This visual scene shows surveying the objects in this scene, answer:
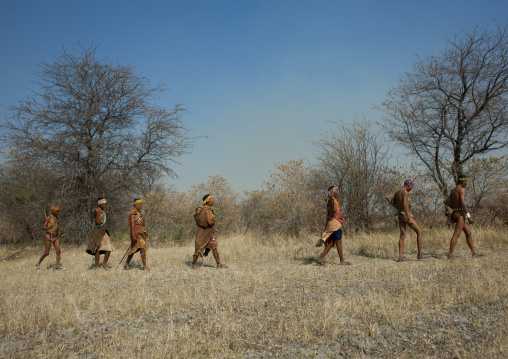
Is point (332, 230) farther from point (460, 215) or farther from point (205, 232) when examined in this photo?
point (205, 232)

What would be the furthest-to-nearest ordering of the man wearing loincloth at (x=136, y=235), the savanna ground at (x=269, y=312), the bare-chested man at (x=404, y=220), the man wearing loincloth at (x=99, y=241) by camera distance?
the man wearing loincloth at (x=99, y=241)
the man wearing loincloth at (x=136, y=235)
the bare-chested man at (x=404, y=220)
the savanna ground at (x=269, y=312)

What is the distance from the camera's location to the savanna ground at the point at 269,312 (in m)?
3.72

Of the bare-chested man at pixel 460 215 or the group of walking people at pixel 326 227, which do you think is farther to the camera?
the group of walking people at pixel 326 227

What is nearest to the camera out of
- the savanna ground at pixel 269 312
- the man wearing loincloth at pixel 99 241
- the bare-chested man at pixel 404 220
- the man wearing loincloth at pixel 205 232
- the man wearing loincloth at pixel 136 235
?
the savanna ground at pixel 269 312

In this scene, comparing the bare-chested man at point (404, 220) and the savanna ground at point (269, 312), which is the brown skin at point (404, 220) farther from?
the savanna ground at point (269, 312)

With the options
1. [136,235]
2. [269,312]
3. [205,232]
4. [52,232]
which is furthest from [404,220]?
[52,232]

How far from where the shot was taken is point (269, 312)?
4871 mm

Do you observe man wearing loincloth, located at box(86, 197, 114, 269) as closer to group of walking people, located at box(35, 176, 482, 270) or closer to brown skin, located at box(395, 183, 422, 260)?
group of walking people, located at box(35, 176, 482, 270)

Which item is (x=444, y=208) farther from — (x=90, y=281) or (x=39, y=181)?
(x=39, y=181)

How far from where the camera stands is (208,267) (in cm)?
938

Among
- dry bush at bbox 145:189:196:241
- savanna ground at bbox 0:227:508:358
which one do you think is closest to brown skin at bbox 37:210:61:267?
savanna ground at bbox 0:227:508:358

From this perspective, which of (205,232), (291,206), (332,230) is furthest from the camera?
(291,206)

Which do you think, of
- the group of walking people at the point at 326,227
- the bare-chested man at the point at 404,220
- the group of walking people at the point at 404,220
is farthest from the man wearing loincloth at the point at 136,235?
the bare-chested man at the point at 404,220

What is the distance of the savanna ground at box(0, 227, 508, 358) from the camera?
12.2ft
